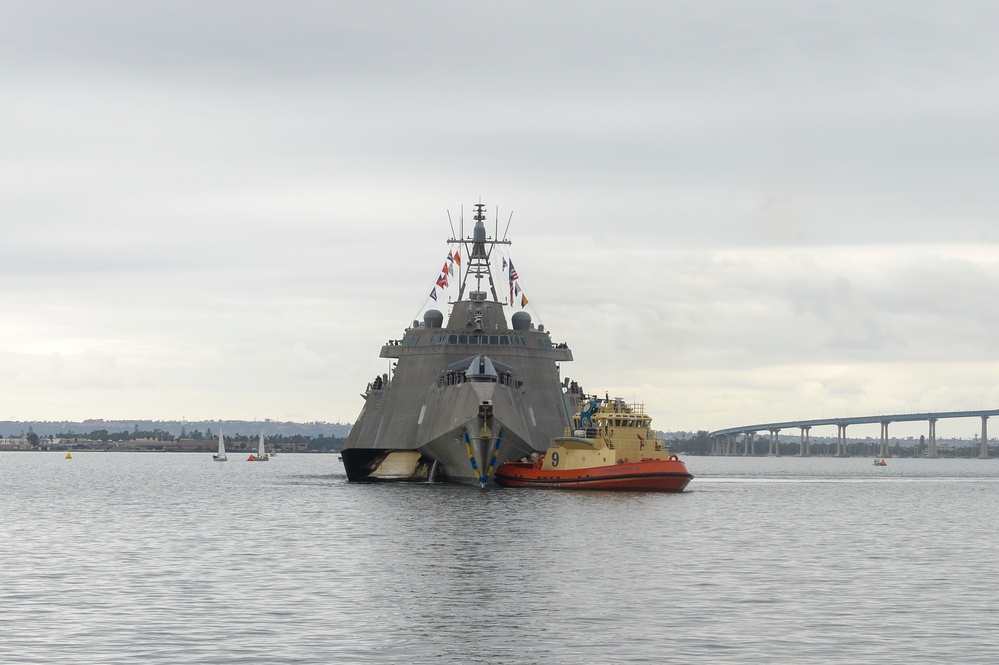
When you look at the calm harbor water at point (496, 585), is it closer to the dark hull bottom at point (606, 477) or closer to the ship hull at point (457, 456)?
the dark hull bottom at point (606, 477)

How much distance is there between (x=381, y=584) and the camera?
3916 centimetres

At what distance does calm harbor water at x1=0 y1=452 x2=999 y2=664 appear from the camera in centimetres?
2883

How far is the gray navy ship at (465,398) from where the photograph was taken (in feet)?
277

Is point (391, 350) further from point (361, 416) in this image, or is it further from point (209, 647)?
point (209, 647)

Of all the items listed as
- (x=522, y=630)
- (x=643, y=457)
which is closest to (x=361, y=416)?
(x=643, y=457)

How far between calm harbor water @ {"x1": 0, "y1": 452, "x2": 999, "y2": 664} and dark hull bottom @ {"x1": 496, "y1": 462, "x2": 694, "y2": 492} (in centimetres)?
824

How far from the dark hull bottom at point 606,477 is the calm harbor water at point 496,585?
824 cm

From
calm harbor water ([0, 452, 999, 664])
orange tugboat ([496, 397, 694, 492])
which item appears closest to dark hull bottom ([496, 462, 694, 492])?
orange tugboat ([496, 397, 694, 492])

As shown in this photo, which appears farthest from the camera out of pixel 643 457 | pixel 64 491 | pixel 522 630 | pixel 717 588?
pixel 64 491

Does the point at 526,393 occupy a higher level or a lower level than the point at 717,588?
higher

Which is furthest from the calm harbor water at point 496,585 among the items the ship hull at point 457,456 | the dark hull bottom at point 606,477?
the ship hull at point 457,456

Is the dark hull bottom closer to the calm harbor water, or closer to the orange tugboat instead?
the orange tugboat

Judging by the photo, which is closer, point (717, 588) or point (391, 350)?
point (717, 588)

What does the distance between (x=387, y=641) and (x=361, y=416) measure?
226 feet
